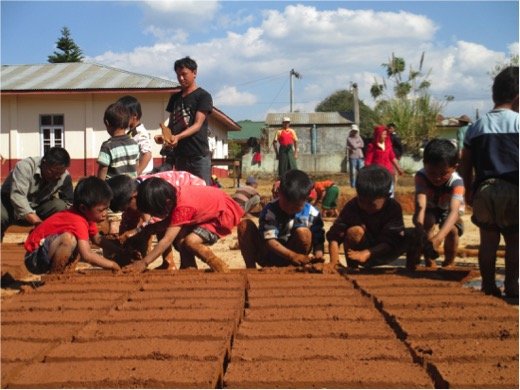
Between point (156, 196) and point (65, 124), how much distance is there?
1648 cm

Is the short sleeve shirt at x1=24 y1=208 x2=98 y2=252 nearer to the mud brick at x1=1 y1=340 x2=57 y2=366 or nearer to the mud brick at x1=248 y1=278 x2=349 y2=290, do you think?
the mud brick at x1=248 y1=278 x2=349 y2=290

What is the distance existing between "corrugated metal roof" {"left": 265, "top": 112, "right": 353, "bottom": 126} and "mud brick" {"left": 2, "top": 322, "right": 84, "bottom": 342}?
2898 centimetres

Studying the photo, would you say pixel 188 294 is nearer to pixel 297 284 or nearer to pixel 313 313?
pixel 297 284

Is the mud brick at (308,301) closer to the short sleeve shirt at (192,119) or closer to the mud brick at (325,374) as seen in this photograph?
the mud brick at (325,374)

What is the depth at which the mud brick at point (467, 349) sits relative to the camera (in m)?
2.57

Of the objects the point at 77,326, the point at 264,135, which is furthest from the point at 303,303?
the point at 264,135

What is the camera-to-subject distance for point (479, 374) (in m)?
2.41

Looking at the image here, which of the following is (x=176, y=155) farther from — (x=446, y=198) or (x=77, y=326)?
(x=77, y=326)

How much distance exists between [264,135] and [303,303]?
26.7 metres

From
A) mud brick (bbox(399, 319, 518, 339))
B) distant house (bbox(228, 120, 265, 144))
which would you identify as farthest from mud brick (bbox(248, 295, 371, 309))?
distant house (bbox(228, 120, 265, 144))

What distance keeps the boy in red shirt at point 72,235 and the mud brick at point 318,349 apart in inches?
76.5

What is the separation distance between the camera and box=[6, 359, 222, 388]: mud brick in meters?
2.32

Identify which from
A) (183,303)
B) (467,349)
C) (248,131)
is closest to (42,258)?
(183,303)

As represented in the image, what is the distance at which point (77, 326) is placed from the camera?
3.06 meters
